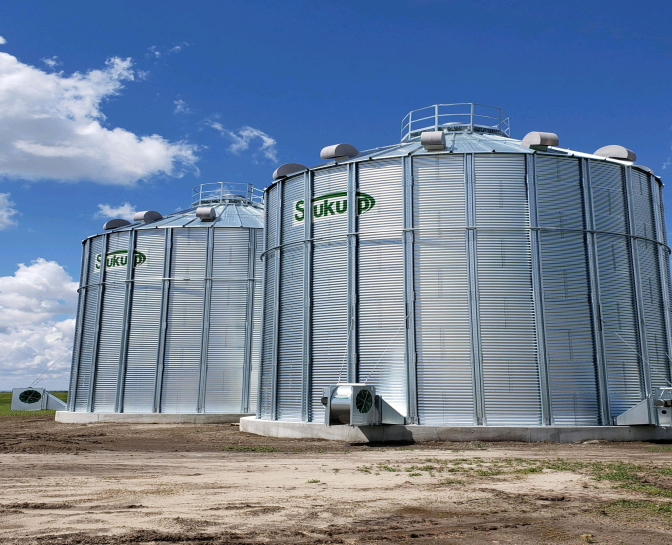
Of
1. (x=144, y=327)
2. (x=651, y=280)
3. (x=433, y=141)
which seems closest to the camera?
(x=433, y=141)

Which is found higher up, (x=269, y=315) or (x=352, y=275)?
(x=352, y=275)

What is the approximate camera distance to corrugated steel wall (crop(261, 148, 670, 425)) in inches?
937

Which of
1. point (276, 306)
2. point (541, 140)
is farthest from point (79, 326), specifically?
point (541, 140)

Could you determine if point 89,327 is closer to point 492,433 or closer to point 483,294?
point 483,294

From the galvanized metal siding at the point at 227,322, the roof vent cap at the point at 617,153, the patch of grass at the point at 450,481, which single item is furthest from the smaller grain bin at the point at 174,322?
the patch of grass at the point at 450,481

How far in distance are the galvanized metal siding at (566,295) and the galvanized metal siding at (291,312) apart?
32.2 feet

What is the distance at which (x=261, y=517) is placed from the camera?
33.0 ft

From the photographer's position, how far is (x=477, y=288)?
2433cm

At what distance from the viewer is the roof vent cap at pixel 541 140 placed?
1035 inches

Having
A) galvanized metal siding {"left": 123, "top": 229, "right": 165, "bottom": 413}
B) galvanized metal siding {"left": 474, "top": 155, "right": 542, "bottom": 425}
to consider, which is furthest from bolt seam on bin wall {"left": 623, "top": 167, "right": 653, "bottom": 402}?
galvanized metal siding {"left": 123, "top": 229, "right": 165, "bottom": 413}

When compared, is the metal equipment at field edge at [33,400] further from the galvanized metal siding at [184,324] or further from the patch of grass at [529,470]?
the patch of grass at [529,470]

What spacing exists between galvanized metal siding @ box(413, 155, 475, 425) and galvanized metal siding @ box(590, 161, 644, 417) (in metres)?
5.57

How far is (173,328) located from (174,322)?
35 cm

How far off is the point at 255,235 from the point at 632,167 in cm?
2067
